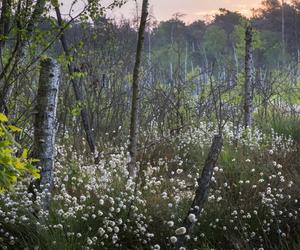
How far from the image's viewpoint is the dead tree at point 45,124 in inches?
220

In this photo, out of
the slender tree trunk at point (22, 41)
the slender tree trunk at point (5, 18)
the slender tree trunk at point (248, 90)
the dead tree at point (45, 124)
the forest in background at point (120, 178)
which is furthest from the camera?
the slender tree trunk at point (248, 90)

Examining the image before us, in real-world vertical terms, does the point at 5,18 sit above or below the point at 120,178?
above

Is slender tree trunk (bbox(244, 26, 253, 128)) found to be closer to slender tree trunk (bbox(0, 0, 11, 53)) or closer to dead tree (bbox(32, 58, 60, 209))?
slender tree trunk (bbox(0, 0, 11, 53))

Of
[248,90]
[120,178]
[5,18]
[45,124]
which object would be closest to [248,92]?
[248,90]

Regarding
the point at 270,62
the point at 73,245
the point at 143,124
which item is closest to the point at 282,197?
the point at 73,245

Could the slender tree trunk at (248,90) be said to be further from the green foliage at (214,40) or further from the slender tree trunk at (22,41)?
the green foliage at (214,40)

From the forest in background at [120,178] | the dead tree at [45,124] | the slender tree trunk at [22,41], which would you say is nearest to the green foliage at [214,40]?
the forest in background at [120,178]

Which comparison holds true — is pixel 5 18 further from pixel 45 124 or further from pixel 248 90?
pixel 248 90

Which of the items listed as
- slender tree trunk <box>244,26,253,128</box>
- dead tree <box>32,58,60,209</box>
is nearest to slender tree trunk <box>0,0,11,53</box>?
dead tree <box>32,58,60,209</box>

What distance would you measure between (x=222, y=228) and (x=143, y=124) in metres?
5.91

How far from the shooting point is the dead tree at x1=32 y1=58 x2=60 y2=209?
5594mm

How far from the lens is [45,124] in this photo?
5617mm

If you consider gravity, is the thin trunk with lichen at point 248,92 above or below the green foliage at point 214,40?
below

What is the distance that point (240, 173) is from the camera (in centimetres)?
668
